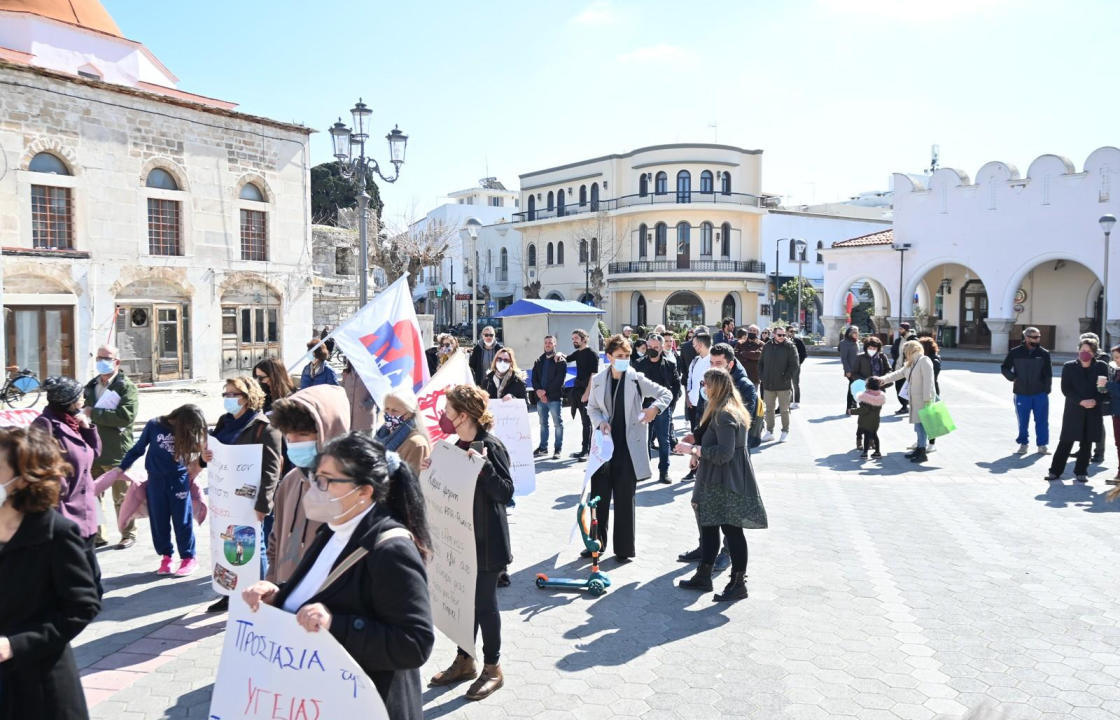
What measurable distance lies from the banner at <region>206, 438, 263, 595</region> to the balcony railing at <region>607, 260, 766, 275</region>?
4522 cm

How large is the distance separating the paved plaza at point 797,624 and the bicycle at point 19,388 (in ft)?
39.4

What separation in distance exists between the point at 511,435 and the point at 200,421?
3.19 m

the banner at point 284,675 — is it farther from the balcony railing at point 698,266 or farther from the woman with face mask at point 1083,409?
the balcony railing at point 698,266

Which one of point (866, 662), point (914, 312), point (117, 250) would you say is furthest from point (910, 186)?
point (866, 662)

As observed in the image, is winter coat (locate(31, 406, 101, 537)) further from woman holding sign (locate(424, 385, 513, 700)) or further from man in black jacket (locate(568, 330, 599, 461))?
man in black jacket (locate(568, 330, 599, 461))

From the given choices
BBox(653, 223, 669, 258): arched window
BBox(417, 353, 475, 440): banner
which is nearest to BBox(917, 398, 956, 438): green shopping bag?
BBox(417, 353, 475, 440): banner

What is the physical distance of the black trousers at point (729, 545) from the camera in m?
6.57

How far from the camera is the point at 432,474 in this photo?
538cm

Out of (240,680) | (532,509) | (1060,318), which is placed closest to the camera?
(240,680)

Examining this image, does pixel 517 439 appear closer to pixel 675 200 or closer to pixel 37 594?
pixel 37 594

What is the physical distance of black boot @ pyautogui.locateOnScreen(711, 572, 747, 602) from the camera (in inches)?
257

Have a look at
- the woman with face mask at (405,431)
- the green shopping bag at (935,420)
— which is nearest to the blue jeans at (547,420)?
the green shopping bag at (935,420)

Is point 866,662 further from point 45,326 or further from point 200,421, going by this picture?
point 45,326

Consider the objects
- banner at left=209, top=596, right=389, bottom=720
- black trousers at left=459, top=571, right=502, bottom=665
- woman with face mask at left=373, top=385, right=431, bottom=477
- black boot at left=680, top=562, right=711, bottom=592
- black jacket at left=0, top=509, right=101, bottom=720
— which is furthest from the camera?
black boot at left=680, top=562, right=711, bottom=592
